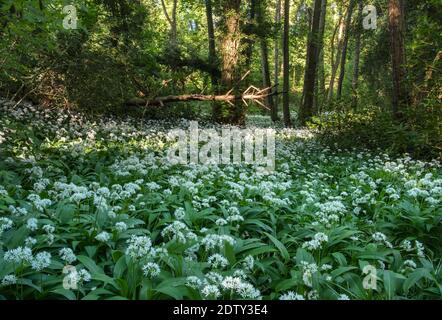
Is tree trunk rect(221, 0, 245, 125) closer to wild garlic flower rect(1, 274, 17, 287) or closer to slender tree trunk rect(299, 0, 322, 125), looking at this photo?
slender tree trunk rect(299, 0, 322, 125)

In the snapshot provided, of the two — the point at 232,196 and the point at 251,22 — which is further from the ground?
the point at 251,22

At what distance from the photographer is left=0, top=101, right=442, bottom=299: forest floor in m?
3.05

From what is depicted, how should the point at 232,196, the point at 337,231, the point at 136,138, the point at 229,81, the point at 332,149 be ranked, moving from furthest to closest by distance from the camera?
the point at 229,81 → the point at 332,149 → the point at 136,138 → the point at 232,196 → the point at 337,231

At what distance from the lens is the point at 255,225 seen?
4.78 m

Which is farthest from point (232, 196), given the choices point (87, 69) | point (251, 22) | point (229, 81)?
point (251, 22)

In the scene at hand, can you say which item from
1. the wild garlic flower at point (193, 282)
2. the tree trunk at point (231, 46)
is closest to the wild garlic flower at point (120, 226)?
the wild garlic flower at point (193, 282)

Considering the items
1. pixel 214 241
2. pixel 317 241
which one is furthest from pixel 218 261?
pixel 317 241

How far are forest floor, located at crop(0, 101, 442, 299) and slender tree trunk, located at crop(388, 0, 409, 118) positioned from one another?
161 inches

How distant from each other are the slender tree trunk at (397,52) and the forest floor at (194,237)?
13.4 ft

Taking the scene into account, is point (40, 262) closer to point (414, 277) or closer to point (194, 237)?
point (194, 237)

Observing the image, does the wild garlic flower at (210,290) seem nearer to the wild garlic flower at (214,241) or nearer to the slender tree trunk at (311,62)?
the wild garlic flower at (214,241)

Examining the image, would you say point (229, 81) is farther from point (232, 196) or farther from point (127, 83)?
point (232, 196)

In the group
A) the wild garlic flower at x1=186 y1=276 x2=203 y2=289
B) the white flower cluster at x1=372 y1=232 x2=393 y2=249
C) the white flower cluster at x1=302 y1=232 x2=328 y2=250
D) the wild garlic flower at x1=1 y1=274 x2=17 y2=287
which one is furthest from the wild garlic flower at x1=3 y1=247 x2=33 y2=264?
the white flower cluster at x1=372 y1=232 x2=393 y2=249
